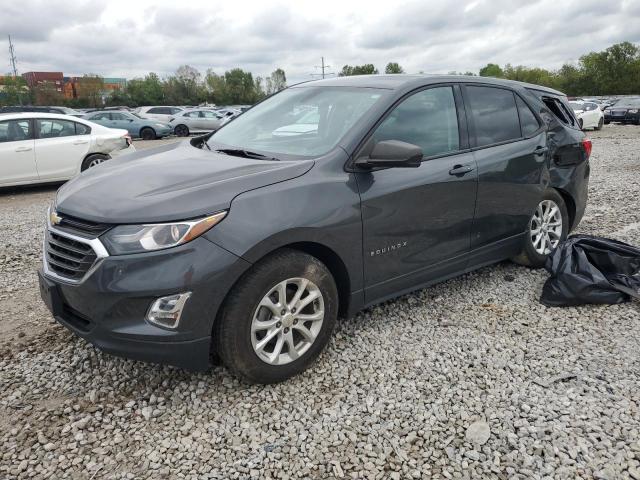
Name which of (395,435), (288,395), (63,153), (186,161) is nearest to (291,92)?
(186,161)

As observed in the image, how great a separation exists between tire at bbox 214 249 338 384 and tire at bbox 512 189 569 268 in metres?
2.26

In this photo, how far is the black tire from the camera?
73.0 ft

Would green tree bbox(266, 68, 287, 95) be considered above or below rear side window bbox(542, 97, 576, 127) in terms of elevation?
above

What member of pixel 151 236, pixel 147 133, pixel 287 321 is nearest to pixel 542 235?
pixel 287 321

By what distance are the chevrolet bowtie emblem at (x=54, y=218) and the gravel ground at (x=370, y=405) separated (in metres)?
0.90

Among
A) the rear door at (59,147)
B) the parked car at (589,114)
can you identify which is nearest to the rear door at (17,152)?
the rear door at (59,147)

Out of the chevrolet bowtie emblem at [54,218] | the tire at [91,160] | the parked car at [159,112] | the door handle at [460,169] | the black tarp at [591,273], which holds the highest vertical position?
the parked car at [159,112]

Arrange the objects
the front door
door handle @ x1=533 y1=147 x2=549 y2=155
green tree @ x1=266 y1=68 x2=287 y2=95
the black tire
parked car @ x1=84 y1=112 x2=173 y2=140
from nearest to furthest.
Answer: the front door, door handle @ x1=533 y1=147 x2=549 y2=155, parked car @ x1=84 y1=112 x2=173 y2=140, the black tire, green tree @ x1=266 y1=68 x2=287 y2=95

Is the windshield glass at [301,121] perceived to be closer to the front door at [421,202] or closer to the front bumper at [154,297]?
the front door at [421,202]

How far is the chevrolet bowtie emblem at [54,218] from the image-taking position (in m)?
2.77

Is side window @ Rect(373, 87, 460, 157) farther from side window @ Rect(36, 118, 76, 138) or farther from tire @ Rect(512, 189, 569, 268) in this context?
side window @ Rect(36, 118, 76, 138)

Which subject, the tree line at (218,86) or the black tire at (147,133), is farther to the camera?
the tree line at (218,86)

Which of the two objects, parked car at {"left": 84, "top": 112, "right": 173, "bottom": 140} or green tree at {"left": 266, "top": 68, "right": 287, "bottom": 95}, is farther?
green tree at {"left": 266, "top": 68, "right": 287, "bottom": 95}

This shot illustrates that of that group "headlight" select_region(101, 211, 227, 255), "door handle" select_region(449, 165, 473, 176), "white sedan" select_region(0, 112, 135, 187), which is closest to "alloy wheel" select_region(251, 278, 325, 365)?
"headlight" select_region(101, 211, 227, 255)
